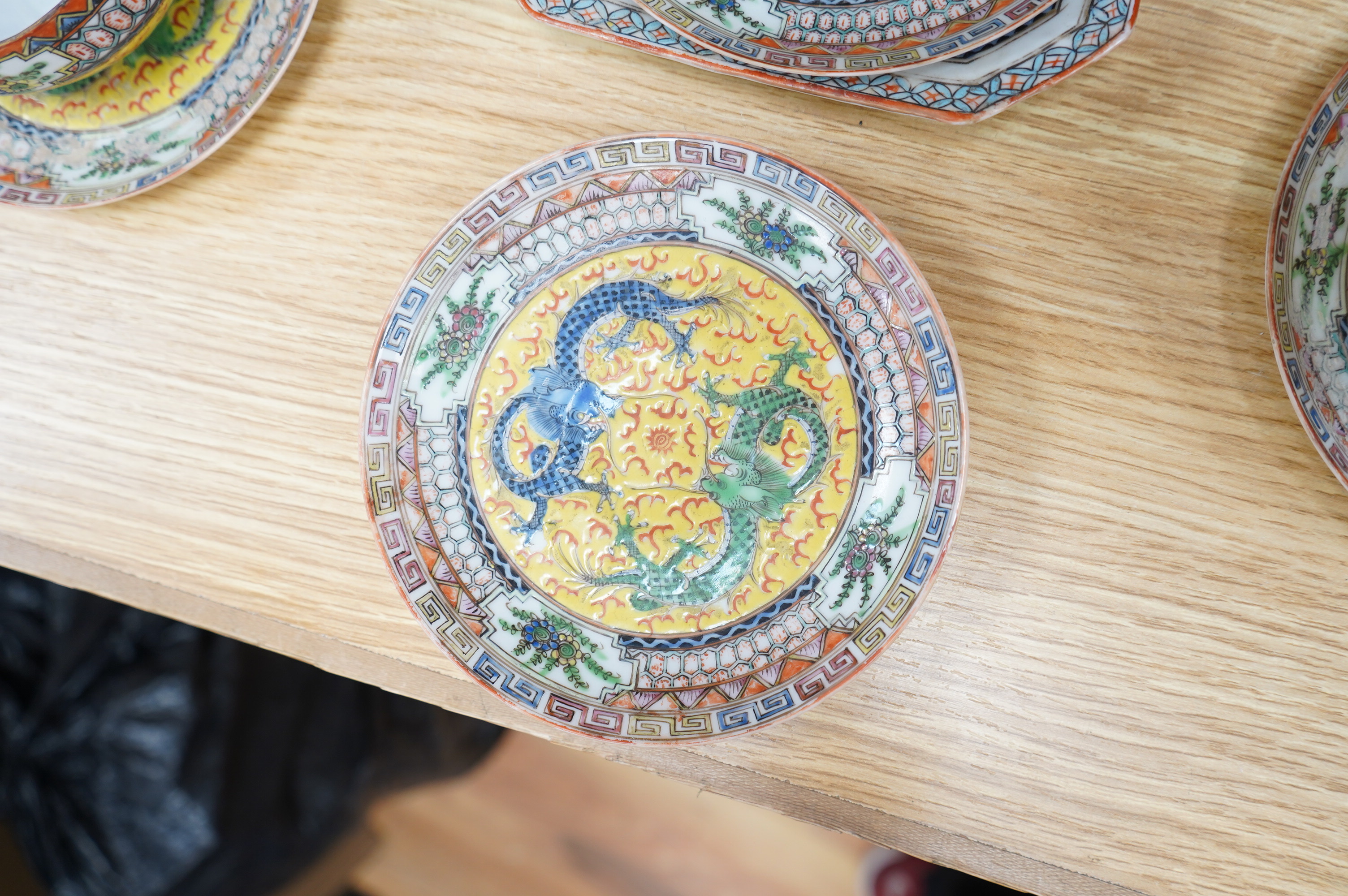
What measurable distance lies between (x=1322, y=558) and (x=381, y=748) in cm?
171

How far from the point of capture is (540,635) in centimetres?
96

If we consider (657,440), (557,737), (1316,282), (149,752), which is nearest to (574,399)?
(657,440)

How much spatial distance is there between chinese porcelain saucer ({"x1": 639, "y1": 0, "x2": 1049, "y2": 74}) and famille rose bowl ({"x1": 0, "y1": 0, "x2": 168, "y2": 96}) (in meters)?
0.58

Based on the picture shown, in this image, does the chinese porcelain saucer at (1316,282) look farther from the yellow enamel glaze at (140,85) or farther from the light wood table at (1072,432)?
the yellow enamel glaze at (140,85)

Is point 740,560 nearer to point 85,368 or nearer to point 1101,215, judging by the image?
point 1101,215

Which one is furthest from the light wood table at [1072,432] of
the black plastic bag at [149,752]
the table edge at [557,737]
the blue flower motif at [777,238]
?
the black plastic bag at [149,752]

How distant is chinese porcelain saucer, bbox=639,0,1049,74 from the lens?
2.84 feet

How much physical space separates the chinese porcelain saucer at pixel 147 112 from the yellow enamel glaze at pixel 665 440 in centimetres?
44

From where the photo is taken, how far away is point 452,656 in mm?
905

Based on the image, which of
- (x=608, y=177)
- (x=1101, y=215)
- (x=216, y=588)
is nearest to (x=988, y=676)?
(x=1101, y=215)

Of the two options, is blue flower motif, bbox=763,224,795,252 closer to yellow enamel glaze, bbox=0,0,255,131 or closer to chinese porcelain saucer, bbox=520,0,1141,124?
chinese porcelain saucer, bbox=520,0,1141,124

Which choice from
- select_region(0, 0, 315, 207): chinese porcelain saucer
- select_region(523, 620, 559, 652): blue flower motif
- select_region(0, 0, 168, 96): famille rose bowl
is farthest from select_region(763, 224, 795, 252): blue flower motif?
select_region(0, 0, 168, 96): famille rose bowl

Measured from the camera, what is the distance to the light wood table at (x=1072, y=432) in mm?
960

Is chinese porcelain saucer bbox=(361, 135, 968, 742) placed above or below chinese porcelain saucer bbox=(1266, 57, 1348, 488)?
below
